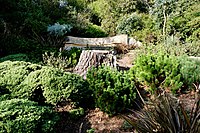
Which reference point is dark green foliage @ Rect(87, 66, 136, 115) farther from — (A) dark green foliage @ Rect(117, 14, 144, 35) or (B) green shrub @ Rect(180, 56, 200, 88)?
(A) dark green foliage @ Rect(117, 14, 144, 35)

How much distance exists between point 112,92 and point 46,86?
111 centimetres

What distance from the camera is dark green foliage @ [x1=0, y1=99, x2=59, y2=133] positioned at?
143 inches

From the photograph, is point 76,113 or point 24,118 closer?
point 24,118

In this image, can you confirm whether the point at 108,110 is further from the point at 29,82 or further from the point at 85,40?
the point at 85,40

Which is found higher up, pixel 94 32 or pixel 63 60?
pixel 94 32

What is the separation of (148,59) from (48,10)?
24.1 ft

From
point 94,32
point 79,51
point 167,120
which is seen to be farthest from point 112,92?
point 94,32

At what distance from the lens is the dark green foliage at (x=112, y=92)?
450cm

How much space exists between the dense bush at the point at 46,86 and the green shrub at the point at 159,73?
1.11 metres

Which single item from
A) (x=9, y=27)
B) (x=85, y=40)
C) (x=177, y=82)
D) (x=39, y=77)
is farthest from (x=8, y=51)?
(x=177, y=82)

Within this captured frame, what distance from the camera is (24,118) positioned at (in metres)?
3.72

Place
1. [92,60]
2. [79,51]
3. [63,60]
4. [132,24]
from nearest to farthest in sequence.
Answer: [92,60] < [63,60] < [79,51] < [132,24]

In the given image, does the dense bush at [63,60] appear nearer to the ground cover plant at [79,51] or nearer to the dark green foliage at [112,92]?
the ground cover plant at [79,51]

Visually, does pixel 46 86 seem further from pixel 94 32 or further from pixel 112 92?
pixel 94 32
